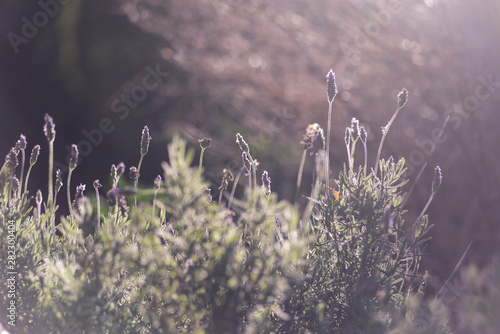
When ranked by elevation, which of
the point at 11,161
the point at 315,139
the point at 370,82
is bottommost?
the point at 11,161

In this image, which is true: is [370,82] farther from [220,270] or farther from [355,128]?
[220,270]

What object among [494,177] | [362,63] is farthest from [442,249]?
[362,63]

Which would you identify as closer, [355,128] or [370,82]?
[355,128]

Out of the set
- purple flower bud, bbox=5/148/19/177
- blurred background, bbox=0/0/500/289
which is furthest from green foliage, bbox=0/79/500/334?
blurred background, bbox=0/0/500/289

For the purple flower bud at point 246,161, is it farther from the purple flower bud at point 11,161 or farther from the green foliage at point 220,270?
the purple flower bud at point 11,161

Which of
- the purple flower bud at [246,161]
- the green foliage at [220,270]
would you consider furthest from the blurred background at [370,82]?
the green foliage at [220,270]

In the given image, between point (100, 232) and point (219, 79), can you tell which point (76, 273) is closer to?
point (100, 232)

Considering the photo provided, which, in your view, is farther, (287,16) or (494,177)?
(287,16)

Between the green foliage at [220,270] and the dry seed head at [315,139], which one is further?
the dry seed head at [315,139]

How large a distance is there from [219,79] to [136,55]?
1.64 metres

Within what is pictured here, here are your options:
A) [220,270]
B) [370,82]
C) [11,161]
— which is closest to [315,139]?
[220,270]

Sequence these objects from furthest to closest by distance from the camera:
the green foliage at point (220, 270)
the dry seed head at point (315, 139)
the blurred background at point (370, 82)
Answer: the blurred background at point (370, 82) < the dry seed head at point (315, 139) < the green foliage at point (220, 270)

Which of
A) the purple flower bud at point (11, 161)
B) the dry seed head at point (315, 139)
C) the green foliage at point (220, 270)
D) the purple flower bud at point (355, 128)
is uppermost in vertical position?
the purple flower bud at point (355, 128)

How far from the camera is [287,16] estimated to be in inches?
81.3
